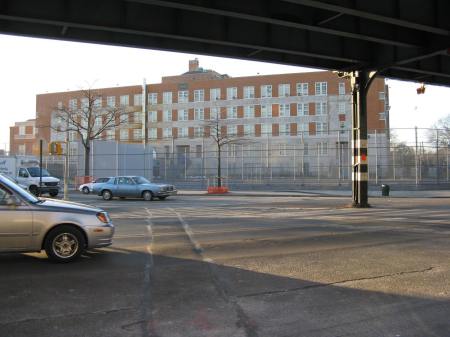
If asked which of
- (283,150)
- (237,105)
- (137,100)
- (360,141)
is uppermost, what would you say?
(137,100)

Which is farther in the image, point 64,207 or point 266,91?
point 266,91

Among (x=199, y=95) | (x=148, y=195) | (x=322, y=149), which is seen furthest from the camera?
(x=199, y=95)

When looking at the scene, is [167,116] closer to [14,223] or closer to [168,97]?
[168,97]

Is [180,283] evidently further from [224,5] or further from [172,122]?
[172,122]

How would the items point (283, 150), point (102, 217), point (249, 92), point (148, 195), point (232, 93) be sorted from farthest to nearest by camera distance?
point (232, 93), point (249, 92), point (283, 150), point (148, 195), point (102, 217)

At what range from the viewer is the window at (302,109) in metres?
86.0

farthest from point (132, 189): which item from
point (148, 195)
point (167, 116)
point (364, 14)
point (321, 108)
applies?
point (167, 116)

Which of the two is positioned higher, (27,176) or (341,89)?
(341,89)

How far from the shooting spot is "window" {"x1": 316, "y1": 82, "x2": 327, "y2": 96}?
278 ft

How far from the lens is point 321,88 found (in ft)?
279

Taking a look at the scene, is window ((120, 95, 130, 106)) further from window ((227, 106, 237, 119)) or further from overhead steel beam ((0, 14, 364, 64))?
overhead steel beam ((0, 14, 364, 64))

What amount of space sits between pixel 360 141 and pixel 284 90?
66835mm

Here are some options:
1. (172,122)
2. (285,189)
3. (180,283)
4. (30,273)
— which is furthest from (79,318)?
(172,122)

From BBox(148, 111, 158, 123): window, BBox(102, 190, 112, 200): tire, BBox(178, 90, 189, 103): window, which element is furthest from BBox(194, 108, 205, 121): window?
BBox(102, 190, 112, 200): tire
